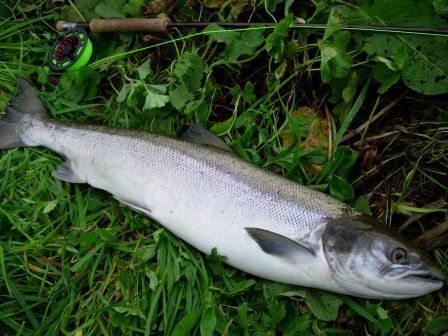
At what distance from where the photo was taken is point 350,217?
8.21 ft

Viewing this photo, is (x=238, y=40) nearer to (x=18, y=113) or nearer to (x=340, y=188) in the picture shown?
(x=340, y=188)

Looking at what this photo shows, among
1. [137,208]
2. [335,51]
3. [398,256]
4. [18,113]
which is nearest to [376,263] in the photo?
[398,256]

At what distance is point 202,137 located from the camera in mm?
2928

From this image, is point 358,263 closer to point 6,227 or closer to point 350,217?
point 350,217

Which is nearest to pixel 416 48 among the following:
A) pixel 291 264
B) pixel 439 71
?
pixel 439 71

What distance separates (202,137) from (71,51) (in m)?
1.30

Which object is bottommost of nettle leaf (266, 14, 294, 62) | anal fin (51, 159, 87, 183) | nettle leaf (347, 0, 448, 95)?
anal fin (51, 159, 87, 183)

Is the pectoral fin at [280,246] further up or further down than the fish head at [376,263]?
further down

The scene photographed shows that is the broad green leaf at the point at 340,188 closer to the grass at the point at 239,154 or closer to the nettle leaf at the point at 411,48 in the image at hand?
the grass at the point at 239,154

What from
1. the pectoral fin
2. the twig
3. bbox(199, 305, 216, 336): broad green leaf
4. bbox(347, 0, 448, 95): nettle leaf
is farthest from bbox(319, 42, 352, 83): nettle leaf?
bbox(199, 305, 216, 336): broad green leaf

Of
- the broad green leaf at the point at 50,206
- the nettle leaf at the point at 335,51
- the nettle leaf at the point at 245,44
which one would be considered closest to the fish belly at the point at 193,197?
the broad green leaf at the point at 50,206

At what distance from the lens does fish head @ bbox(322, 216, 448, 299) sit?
7.54 ft

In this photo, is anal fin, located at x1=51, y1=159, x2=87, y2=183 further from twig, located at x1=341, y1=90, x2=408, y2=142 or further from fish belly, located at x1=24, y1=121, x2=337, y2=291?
twig, located at x1=341, y1=90, x2=408, y2=142

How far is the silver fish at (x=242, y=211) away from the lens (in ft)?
7.68
